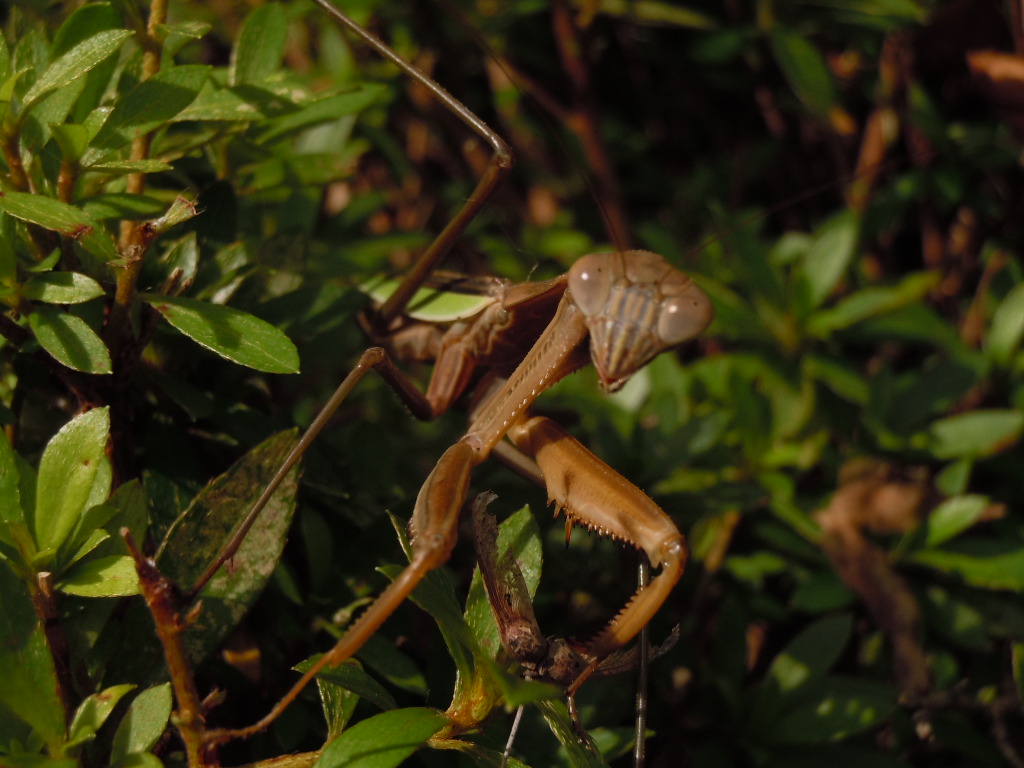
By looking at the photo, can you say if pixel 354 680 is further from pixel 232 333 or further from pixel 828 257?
pixel 828 257

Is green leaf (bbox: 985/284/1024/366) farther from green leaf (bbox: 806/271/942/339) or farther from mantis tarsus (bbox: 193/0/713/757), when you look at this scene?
mantis tarsus (bbox: 193/0/713/757)

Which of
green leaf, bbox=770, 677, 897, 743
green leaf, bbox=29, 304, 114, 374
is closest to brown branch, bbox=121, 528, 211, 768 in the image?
green leaf, bbox=29, 304, 114, 374

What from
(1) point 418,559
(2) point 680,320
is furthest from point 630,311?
(1) point 418,559

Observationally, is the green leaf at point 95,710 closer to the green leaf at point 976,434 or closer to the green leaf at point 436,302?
the green leaf at point 436,302

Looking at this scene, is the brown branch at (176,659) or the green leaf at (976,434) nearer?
the brown branch at (176,659)

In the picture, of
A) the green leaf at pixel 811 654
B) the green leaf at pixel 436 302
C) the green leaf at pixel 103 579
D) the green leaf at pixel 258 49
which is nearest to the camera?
the green leaf at pixel 103 579

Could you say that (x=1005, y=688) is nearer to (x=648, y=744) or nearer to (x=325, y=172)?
(x=648, y=744)

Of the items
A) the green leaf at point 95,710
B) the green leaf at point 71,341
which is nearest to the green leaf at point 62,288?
the green leaf at point 71,341

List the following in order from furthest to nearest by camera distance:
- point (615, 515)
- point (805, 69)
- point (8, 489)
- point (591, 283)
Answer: point (805, 69) < point (591, 283) < point (615, 515) < point (8, 489)
